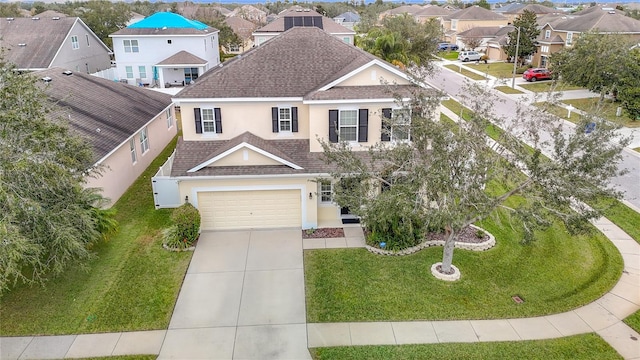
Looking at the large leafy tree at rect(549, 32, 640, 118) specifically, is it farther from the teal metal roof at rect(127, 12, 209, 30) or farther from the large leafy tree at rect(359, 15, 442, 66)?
the teal metal roof at rect(127, 12, 209, 30)

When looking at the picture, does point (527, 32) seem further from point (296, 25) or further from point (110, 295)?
point (110, 295)

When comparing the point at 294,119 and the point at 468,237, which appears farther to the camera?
the point at 294,119

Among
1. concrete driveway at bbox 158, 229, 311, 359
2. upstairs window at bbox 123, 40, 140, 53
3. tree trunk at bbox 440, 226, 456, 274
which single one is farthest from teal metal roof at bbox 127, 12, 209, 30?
tree trunk at bbox 440, 226, 456, 274

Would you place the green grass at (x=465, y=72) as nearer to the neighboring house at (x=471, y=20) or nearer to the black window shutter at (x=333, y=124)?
the neighboring house at (x=471, y=20)

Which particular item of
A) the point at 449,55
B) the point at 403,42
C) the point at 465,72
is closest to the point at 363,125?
the point at 403,42

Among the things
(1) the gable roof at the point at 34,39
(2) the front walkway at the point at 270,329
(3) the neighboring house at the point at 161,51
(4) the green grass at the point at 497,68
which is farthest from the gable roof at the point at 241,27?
(2) the front walkway at the point at 270,329

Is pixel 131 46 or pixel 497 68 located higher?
pixel 131 46

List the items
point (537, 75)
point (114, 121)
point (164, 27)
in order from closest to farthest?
point (114, 121) < point (164, 27) < point (537, 75)
